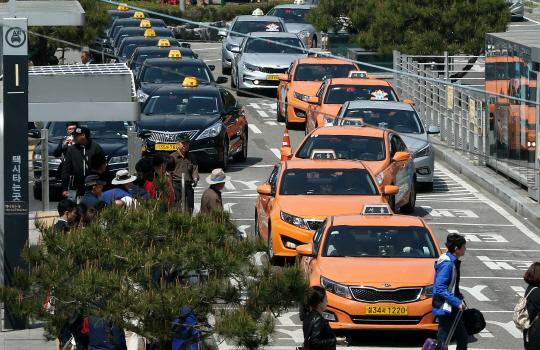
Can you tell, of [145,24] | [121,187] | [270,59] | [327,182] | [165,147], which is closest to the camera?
[121,187]

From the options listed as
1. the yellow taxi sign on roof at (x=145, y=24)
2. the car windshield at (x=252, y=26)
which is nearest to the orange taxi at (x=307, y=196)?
the car windshield at (x=252, y=26)

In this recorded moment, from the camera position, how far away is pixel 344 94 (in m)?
24.1

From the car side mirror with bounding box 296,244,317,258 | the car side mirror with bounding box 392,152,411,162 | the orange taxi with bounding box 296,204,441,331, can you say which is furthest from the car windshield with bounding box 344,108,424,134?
the car side mirror with bounding box 296,244,317,258

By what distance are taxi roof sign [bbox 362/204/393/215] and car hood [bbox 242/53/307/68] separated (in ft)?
55.8

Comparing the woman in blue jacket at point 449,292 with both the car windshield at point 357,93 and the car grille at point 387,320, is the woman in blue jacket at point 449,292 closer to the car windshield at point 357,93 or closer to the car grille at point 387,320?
the car grille at point 387,320

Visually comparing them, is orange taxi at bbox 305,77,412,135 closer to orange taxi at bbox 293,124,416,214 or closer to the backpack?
orange taxi at bbox 293,124,416,214

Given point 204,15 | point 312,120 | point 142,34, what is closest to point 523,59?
point 312,120

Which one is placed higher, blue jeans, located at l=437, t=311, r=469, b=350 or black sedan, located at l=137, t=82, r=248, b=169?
black sedan, located at l=137, t=82, r=248, b=169

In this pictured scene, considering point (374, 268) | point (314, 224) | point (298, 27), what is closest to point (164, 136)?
point (314, 224)

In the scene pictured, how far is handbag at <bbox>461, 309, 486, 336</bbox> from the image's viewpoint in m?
10.2

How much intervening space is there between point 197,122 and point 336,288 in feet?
34.2

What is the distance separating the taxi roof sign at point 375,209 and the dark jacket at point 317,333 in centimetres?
454

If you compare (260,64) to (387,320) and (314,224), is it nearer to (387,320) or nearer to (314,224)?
(314,224)

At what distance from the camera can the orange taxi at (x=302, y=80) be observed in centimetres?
2609
